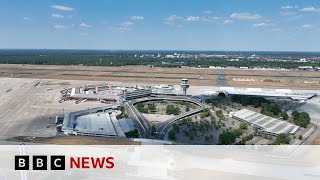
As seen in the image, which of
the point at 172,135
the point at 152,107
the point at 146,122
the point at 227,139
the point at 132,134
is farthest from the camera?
the point at 152,107

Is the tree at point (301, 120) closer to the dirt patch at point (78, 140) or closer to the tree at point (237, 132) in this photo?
the tree at point (237, 132)

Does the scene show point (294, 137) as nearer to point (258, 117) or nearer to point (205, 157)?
point (258, 117)

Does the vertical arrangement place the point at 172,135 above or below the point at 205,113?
below

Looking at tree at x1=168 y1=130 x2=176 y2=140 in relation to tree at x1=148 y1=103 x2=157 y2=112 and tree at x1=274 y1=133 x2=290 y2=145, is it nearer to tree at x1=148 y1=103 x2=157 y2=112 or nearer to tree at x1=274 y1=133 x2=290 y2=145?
tree at x1=274 y1=133 x2=290 y2=145

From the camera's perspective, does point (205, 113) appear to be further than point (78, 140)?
Yes

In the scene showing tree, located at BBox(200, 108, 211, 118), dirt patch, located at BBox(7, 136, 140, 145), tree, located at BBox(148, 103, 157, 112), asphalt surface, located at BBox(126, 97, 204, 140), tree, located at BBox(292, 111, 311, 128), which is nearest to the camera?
dirt patch, located at BBox(7, 136, 140, 145)

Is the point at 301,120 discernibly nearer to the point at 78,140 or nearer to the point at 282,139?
the point at 282,139

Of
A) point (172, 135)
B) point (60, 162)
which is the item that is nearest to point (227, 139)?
point (172, 135)

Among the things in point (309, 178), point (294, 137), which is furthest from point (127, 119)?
point (309, 178)

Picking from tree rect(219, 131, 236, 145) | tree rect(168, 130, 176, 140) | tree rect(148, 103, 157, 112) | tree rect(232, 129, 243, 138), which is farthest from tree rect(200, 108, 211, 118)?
tree rect(219, 131, 236, 145)
